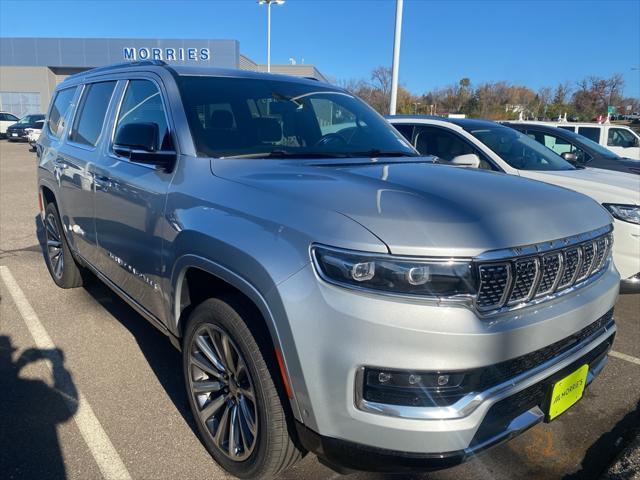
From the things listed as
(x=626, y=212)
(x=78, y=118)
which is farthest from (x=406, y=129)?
(x=78, y=118)

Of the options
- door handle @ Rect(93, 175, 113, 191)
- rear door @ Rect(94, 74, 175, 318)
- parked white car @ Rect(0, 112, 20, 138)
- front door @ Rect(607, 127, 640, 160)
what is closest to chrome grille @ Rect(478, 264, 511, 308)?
rear door @ Rect(94, 74, 175, 318)

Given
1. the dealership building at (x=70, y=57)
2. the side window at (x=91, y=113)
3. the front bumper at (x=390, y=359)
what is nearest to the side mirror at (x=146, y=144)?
the side window at (x=91, y=113)

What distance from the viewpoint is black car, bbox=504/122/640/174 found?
712cm

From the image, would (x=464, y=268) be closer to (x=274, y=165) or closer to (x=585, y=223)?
(x=585, y=223)

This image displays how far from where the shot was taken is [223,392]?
250 cm

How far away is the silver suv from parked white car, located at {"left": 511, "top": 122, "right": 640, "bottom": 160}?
12434mm

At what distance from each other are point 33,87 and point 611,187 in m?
45.1

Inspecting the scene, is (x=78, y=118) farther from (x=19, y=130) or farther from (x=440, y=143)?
(x=19, y=130)

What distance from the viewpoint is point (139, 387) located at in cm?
326

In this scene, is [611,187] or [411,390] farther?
[611,187]

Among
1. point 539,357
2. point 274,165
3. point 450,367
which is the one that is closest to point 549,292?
point 539,357

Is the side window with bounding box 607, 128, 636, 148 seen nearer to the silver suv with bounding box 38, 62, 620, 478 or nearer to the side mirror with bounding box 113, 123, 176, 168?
the silver suv with bounding box 38, 62, 620, 478

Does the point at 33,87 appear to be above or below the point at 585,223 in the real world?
above

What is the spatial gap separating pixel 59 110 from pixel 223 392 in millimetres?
3759
